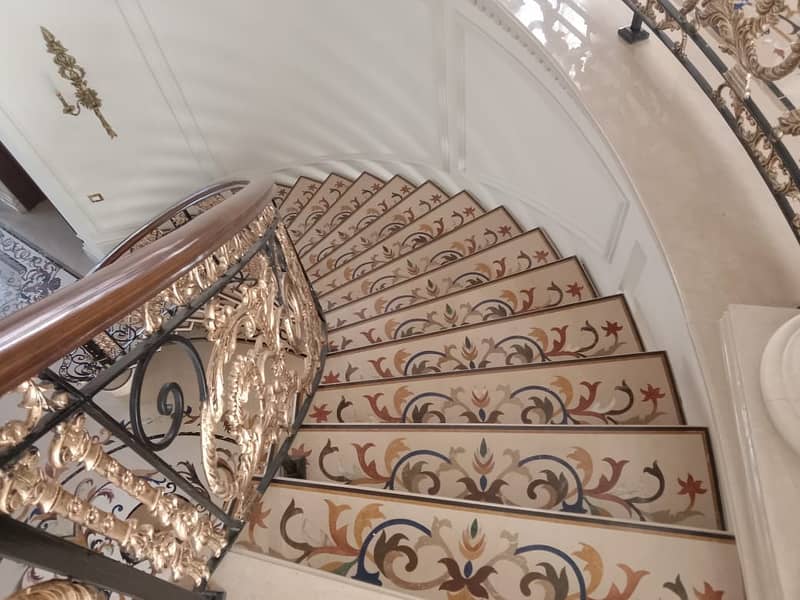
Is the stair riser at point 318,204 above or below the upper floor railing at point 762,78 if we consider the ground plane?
above

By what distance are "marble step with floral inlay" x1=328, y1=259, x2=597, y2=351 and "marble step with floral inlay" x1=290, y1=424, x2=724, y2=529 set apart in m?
0.80

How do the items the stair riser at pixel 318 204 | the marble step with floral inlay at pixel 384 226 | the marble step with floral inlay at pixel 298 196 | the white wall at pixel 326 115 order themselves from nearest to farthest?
the white wall at pixel 326 115 < the marble step with floral inlay at pixel 384 226 < the stair riser at pixel 318 204 < the marble step with floral inlay at pixel 298 196

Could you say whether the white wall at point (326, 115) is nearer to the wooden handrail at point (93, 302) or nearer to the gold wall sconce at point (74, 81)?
the gold wall sconce at point (74, 81)

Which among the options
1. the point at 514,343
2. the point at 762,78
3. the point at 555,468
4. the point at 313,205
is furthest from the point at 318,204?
the point at 762,78

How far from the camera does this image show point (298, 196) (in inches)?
178

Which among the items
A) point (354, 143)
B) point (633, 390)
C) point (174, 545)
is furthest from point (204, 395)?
point (354, 143)

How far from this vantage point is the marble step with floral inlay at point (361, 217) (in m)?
3.46

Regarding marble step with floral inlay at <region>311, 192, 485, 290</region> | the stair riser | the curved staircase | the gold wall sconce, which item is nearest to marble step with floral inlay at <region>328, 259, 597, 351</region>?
the curved staircase

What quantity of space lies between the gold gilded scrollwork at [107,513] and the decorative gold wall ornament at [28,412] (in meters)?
0.04

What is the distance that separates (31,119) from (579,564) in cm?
520

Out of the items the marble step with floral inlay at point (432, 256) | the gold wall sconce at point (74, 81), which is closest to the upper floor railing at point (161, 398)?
the marble step with floral inlay at point (432, 256)

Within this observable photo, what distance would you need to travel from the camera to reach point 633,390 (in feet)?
5.21

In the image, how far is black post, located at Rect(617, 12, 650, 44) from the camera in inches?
76.6

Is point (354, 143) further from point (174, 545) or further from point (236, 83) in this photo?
point (174, 545)
